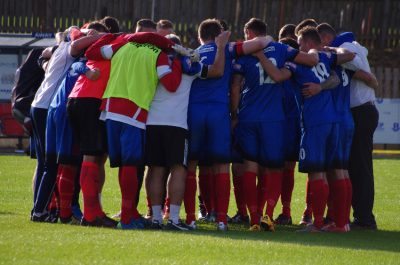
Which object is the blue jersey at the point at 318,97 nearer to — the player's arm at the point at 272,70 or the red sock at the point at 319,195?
the player's arm at the point at 272,70

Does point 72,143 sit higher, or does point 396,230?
point 72,143

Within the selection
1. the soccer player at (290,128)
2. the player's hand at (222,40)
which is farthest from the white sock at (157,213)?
the player's hand at (222,40)

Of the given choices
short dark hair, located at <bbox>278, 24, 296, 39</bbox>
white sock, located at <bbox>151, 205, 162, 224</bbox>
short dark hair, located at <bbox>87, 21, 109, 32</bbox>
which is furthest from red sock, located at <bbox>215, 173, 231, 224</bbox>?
short dark hair, located at <bbox>278, 24, 296, 39</bbox>

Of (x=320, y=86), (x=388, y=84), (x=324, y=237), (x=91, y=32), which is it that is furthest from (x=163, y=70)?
(x=388, y=84)

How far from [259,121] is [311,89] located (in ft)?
2.17

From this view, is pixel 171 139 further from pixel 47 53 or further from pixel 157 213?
pixel 47 53

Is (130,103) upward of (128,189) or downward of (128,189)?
upward

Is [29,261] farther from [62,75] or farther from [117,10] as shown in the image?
[117,10]

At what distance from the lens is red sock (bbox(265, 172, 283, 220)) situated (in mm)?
12383

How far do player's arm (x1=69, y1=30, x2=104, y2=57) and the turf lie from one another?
193 cm

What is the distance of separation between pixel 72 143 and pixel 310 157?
260cm

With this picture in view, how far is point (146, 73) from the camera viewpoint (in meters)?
11.9

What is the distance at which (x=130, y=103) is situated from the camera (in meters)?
11.8

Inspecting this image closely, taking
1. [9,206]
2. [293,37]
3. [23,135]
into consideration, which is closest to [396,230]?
[293,37]
